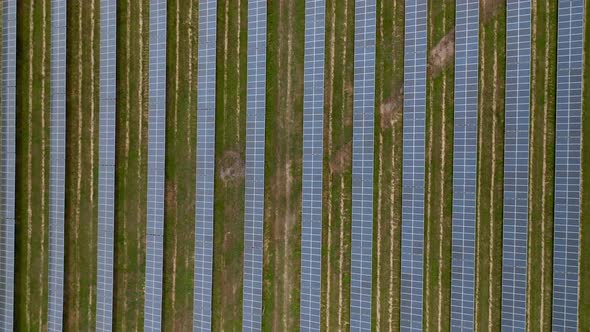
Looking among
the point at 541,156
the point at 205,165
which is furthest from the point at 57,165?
the point at 541,156

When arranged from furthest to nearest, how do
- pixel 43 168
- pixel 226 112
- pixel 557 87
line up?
pixel 43 168 < pixel 226 112 < pixel 557 87

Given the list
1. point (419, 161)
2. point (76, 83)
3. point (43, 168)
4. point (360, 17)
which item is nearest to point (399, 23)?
point (360, 17)

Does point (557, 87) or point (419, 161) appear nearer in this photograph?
point (557, 87)

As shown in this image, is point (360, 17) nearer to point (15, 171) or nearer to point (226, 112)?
point (226, 112)

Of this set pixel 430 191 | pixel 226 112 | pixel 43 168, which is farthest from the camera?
pixel 43 168

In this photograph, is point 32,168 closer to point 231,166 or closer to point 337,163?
point 231,166

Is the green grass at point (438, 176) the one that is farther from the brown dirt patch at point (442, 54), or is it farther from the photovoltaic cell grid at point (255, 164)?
the photovoltaic cell grid at point (255, 164)
